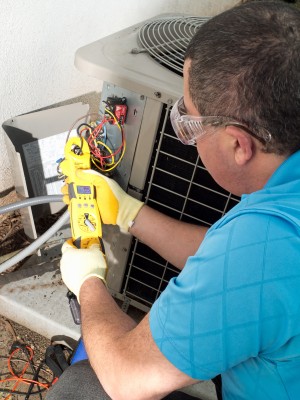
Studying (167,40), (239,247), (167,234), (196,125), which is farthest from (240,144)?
(167,40)

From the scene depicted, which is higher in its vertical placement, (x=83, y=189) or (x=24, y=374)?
(x=83, y=189)

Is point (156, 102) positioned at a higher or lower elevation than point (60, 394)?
higher

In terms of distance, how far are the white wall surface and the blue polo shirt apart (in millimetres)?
1637

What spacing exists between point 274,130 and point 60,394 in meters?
1.02

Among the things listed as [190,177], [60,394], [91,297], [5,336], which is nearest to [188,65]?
[190,177]

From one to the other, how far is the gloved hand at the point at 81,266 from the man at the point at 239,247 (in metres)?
0.31

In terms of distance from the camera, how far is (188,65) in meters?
1.07

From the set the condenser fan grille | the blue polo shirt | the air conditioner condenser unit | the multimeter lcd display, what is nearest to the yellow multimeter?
the multimeter lcd display

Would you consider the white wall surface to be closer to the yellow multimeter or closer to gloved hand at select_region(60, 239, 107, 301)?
the yellow multimeter

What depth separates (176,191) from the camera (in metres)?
1.66

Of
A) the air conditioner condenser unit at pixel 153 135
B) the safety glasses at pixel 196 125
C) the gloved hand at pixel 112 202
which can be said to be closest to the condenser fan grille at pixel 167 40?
the air conditioner condenser unit at pixel 153 135

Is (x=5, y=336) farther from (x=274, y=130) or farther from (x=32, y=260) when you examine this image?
(x=274, y=130)

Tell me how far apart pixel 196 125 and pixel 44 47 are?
5.17ft

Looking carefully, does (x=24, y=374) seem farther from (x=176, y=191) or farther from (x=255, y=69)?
(x=255, y=69)
